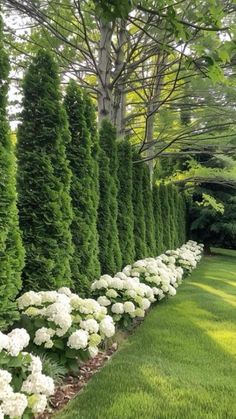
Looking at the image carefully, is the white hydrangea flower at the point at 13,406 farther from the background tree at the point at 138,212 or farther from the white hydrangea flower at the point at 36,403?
the background tree at the point at 138,212

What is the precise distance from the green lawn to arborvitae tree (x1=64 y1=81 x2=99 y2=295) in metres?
1.20

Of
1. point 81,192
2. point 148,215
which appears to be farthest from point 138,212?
point 81,192

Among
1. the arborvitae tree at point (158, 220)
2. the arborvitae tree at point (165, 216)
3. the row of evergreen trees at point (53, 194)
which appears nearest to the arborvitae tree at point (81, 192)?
the row of evergreen trees at point (53, 194)

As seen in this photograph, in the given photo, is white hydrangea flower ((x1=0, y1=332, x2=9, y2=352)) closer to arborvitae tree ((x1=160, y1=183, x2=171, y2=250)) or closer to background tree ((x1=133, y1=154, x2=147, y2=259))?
background tree ((x1=133, y1=154, x2=147, y2=259))

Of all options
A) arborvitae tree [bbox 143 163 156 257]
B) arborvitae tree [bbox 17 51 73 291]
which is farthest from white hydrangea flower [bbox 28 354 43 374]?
arborvitae tree [bbox 143 163 156 257]

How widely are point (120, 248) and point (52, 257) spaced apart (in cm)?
357

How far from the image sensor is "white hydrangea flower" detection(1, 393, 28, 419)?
8.00 ft

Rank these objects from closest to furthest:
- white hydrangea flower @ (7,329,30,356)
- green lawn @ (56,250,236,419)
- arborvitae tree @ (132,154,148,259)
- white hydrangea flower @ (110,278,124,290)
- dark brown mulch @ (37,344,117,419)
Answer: white hydrangea flower @ (7,329,30,356) → green lawn @ (56,250,236,419) → dark brown mulch @ (37,344,117,419) → white hydrangea flower @ (110,278,124,290) → arborvitae tree @ (132,154,148,259)

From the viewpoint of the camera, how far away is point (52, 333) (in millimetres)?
3664

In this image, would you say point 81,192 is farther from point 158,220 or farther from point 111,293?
point 158,220

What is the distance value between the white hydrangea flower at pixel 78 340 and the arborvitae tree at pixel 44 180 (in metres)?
1.43

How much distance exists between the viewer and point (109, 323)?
164 inches

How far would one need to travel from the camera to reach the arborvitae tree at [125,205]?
8719 millimetres

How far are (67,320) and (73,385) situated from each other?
2.07ft
